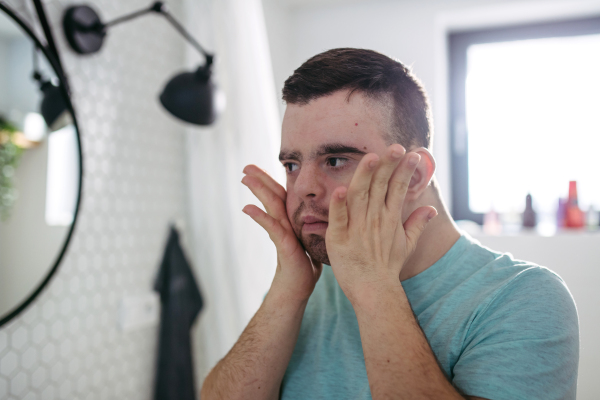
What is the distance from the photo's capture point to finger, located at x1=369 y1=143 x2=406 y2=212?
578 millimetres

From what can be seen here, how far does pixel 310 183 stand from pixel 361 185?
0.52ft

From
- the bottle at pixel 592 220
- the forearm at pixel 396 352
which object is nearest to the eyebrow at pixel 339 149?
the forearm at pixel 396 352

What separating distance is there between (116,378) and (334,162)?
98 cm

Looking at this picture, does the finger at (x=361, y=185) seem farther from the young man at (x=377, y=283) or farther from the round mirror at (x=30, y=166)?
the round mirror at (x=30, y=166)

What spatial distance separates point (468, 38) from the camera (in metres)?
2.09

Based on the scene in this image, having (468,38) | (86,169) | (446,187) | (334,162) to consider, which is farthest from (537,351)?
(468,38)

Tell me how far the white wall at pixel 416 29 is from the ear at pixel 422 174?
1152 mm

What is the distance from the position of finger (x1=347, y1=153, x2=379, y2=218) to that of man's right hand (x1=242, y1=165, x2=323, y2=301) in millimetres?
198

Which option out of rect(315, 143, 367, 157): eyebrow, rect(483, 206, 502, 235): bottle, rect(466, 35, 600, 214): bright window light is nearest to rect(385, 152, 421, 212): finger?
rect(315, 143, 367, 157): eyebrow

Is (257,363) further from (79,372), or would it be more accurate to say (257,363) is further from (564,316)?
(79,372)

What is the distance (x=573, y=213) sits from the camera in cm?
172

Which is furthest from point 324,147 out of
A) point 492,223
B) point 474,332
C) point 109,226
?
point 492,223

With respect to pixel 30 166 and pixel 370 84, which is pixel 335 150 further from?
pixel 30 166

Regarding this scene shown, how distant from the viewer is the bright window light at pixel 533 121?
1860 millimetres
